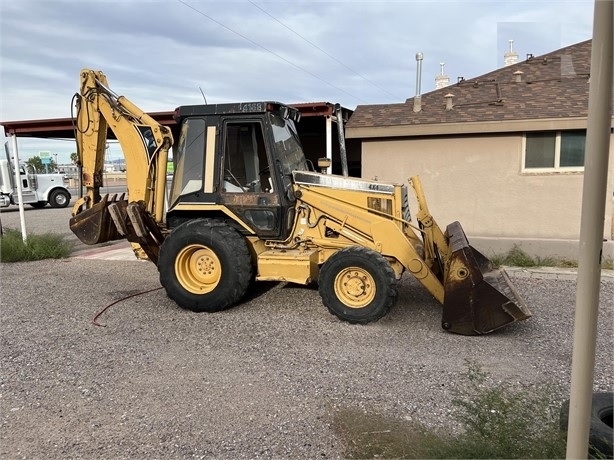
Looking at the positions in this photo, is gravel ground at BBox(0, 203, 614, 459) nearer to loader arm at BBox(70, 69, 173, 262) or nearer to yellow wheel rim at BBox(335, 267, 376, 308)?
yellow wheel rim at BBox(335, 267, 376, 308)

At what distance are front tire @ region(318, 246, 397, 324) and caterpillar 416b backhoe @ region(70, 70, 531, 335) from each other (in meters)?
0.01

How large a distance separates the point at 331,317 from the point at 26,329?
3668mm

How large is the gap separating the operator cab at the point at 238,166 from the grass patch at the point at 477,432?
3064mm

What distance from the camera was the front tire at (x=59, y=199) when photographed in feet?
78.5

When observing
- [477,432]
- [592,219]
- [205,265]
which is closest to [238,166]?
[205,265]

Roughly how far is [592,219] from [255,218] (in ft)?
15.3

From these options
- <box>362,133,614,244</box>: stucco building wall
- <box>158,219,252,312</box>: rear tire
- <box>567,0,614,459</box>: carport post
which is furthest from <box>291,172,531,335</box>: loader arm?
<box>567,0,614,459</box>: carport post

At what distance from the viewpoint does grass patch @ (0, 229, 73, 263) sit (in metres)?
9.68

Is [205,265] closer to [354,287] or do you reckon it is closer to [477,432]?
[354,287]

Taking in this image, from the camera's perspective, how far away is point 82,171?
720cm

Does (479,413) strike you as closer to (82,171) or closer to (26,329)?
(26,329)

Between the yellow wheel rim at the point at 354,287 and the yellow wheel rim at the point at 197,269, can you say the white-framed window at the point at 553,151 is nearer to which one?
the yellow wheel rim at the point at 354,287

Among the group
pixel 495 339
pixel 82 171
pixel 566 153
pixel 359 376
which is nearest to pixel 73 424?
pixel 359 376

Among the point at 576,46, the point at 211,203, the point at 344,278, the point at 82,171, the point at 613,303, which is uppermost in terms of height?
the point at 576,46
